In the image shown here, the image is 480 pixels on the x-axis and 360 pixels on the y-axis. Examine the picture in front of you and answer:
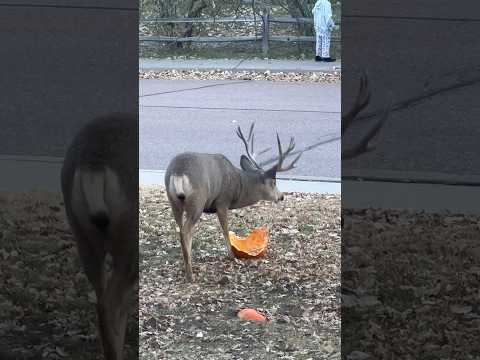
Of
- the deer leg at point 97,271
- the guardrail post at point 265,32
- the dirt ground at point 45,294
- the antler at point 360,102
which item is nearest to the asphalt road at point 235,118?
the guardrail post at point 265,32

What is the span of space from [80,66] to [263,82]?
1232 cm

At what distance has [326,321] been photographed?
570cm

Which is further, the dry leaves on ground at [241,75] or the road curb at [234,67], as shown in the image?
the road curb at [234,67]

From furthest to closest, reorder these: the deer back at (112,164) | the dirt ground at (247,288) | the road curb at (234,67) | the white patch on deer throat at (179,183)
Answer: the road curb at (234,67) < the white patch on deer throat at (179,183) < the dirt ground at (247,288) < the deer back at (112,164)

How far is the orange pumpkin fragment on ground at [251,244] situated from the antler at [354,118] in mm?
3022

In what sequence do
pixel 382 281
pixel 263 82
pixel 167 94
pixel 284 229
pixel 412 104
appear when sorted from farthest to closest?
pixel 263 82, pixel 167 94, pixel 284 229, pixel 382 281, pixel 412 104

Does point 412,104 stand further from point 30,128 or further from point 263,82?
point 263,82

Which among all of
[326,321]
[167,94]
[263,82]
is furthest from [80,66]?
[263,82]

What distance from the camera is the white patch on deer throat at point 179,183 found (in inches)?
233

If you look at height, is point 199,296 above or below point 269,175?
below

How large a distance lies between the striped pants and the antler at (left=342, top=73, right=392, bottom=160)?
499 inches

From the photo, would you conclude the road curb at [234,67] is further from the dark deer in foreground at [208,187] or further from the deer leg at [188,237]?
the deer leg at [188,237]

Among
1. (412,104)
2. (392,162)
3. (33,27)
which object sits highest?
(33,27)

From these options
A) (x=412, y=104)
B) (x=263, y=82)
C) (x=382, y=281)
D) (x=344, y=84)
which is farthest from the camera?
(x=263, y=82)
